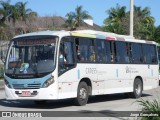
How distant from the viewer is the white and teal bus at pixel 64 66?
14961mm

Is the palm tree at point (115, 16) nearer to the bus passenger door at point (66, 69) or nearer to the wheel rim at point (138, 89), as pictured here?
the wheel rim at point (138, 89)

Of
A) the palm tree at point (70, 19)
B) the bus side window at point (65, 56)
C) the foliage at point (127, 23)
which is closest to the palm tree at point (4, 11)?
the foliage at point (127, 23)

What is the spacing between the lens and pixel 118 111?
14.5 m

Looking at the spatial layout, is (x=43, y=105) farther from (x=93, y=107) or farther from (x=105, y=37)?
(x=105, y=37)

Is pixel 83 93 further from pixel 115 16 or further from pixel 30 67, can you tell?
pixel 115 16

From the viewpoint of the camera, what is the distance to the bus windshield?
1504 cm

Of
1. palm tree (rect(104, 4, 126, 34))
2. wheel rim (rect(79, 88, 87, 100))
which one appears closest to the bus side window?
wheel rim (rect(79, 88, 87, 100))

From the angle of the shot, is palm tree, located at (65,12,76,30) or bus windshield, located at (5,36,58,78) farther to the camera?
palm tree, located at (65,12,76,30)

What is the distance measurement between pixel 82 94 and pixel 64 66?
1524mm

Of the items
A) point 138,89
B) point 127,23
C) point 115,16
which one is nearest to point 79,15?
point 115,16

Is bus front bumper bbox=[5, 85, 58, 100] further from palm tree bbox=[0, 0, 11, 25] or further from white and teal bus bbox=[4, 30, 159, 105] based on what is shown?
palm tree bbox=[0, 0, 11, 25]

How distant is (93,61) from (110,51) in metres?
1.40

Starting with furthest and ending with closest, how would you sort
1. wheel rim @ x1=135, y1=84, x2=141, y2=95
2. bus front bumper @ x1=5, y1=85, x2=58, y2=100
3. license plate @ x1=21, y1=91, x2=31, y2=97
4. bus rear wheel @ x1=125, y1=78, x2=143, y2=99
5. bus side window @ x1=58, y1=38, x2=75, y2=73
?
wheel rim @ x1=135, y1=84, x2=141, y2=95 < bus rear wheel @ x1=125, y1=78, x2=143, y2=99 < bus side window @ x1=58, y1=38, x2=75, y2=73 < license plate @ x1=21, y1=91, x2=31, y2=97 < bus front bumper @ x1=5, y1=85, x2=58, y2=100

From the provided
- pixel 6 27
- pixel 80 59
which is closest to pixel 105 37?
pixel 80 59
